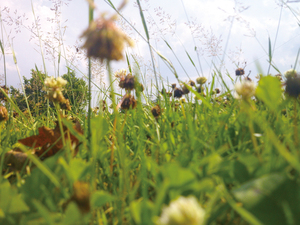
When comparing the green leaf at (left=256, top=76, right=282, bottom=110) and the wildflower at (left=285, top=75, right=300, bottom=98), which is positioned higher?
the wildflower at (left=285, top=75, right=300, bottom=98)

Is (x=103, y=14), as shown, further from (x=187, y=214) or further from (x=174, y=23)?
(x=174, y=23)

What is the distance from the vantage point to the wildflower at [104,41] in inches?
21.1

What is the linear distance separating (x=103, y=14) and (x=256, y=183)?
0.53 metres

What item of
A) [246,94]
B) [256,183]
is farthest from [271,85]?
[256,183]

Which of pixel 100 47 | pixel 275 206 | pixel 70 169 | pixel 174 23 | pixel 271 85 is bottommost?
pixel 275 206

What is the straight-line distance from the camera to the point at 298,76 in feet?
2.61

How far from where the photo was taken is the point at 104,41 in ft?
1.76

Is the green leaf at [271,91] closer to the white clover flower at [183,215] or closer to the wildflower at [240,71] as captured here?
the white clover flower at [183,215]

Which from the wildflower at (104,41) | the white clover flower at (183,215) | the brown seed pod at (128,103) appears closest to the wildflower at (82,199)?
the white clover flower at (183,215)

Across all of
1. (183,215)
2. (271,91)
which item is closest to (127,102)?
(271,91)

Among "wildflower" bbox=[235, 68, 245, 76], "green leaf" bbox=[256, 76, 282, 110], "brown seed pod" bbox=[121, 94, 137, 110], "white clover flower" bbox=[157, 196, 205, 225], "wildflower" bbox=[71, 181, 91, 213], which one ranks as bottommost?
"white clover flower" bbox=[157, 196, 205, 225]

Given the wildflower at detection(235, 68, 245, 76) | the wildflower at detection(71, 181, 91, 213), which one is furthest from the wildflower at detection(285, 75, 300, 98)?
the wildflower at detection(235, 68, 245, 76)

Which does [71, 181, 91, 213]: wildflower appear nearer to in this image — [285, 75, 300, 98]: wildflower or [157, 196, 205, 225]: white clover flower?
[157, 196, 205, 225]: white clover flower

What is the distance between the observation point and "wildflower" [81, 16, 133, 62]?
0.54 meters
